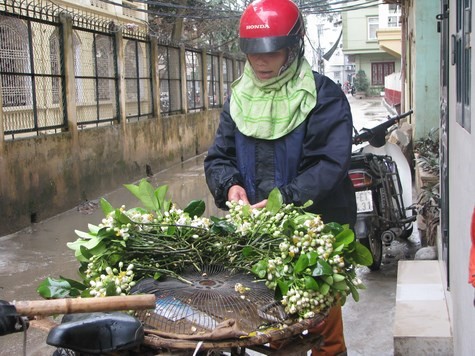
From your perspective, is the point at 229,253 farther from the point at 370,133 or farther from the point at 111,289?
the point at 370,133

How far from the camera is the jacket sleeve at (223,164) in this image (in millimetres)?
3154

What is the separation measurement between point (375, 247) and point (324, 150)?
3432 millimetres

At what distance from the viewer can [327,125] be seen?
2.99m

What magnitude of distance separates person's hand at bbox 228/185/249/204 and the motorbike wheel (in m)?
3.05

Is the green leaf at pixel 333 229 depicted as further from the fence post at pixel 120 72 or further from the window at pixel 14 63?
the fence post at pixel 120 72

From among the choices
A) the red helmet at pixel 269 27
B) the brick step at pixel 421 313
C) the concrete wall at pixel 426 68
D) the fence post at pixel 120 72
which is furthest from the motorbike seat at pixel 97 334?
the fence post at pixel 120 72

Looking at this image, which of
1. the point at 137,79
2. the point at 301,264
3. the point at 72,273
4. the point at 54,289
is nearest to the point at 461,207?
the point at 301,264

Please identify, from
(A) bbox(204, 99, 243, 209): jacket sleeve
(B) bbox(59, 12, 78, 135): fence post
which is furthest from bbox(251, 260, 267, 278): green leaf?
(B) bbox(59, 12, 78, 135): fence post

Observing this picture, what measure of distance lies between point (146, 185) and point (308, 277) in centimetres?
76

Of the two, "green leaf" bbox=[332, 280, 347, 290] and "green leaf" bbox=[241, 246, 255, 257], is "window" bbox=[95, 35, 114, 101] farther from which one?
"green leaf" bbox=[332, 280, 347, 290]

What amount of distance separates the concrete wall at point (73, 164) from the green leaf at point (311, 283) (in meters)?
6.92

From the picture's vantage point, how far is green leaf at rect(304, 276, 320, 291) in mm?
2133

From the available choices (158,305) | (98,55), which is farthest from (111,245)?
(98,55)

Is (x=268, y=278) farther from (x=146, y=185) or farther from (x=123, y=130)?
(x=123, y=130)
